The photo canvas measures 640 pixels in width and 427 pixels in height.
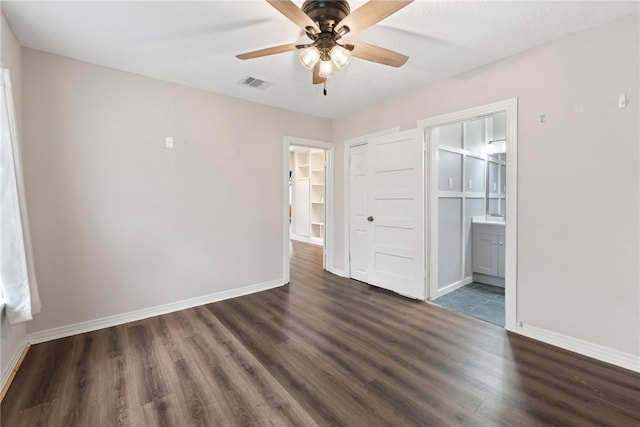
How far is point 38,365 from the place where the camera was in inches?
82.7

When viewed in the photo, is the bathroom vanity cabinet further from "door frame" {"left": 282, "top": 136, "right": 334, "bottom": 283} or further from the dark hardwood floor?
"door frame" {"left": 282, "top": 136, "right": 334, "bottom": 283}

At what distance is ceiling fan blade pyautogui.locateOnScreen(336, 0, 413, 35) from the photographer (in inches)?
55.8

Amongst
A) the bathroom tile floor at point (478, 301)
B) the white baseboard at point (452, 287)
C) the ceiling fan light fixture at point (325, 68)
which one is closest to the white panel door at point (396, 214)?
the white baseboard at point (452, 287)

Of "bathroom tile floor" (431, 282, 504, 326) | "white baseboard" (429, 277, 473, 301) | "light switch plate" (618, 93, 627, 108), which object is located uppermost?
"light switch plate" (618, 93, 627, 108)

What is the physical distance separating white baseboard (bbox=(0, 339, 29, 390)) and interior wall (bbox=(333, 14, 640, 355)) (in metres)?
4.06

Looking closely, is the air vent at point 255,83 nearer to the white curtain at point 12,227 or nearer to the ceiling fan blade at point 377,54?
the ceiling fan blade at point 377,54

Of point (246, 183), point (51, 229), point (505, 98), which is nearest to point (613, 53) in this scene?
point (505, 98)

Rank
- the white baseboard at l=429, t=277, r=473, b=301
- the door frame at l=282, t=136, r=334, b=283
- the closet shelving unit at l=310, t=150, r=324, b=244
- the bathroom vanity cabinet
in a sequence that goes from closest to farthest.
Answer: the white baseboard at l=429, t=277, r=473, b=301 < the bathroom vanity cabinet < the door frame at l=282, t=136, r=334, b=283 < the closet shelving unit at l=310, t=150, r=324, b=244

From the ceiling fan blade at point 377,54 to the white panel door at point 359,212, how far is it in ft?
6.55

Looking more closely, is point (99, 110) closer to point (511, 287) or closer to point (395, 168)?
point (395, 168)

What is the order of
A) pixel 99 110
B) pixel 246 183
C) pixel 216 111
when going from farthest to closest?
pixel 246 183 → pixel 216 111 → pixel 99 110

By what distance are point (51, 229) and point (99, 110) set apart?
1.21 metres

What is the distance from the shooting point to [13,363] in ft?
6.66

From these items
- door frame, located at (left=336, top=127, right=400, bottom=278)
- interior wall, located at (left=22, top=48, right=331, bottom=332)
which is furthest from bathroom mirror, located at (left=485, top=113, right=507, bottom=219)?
interior wall, located at (left=22, top=48, right=331, bottom=332)
